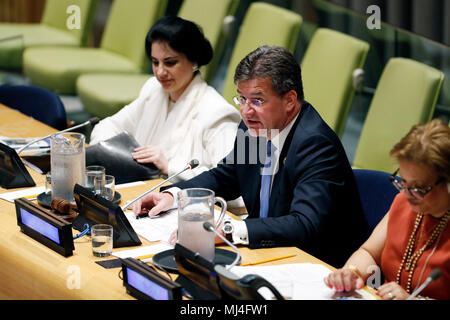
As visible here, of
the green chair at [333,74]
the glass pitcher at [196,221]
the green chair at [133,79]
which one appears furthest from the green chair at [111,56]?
the glass pitcher at [196,221]

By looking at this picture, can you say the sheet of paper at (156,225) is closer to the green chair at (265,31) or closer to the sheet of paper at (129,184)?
the sheet of paper at (129,184)

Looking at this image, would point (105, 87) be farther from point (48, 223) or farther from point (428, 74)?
point (48, 223)

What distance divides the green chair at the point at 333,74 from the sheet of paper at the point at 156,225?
1384mm

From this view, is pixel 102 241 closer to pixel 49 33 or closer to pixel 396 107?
pixel 396 107

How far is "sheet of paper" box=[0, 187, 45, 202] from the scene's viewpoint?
9.72ft

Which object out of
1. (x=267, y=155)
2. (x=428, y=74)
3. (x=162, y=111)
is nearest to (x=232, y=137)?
(x=162, y=111)

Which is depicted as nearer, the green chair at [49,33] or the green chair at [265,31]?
the green chair at [265,31]

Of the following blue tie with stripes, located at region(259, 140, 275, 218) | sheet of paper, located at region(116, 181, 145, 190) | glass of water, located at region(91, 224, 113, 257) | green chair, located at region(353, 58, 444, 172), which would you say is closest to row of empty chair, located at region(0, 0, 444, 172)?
green chair, located at region(353, 58, 444, 172)

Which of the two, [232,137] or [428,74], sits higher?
[428,74]

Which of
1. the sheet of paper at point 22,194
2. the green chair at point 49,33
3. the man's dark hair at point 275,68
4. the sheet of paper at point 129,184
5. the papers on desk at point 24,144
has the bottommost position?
the sheet of paper at point 22,194

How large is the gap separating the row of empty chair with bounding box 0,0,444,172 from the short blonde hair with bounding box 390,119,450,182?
4.93ft

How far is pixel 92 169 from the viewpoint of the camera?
3.03m

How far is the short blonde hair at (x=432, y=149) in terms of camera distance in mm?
2145

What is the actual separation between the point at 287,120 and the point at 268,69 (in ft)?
0.66
